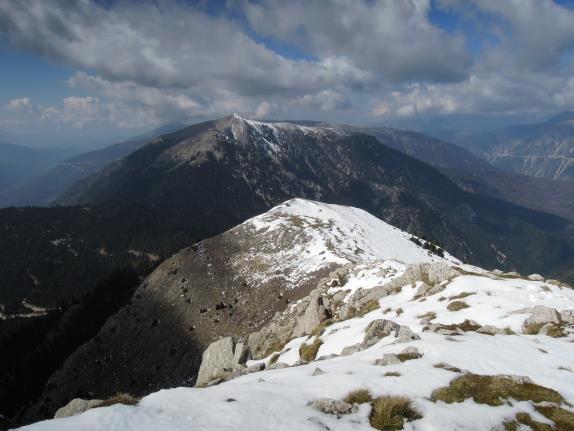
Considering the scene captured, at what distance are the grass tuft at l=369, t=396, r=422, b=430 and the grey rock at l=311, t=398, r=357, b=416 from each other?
2.72 feet

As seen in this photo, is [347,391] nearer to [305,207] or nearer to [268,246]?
[268,246]

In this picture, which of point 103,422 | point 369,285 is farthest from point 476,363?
point 369,285

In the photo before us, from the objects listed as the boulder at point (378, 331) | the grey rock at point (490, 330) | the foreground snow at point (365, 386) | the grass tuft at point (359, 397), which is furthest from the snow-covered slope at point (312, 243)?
the grass tuft at point (359, 397)

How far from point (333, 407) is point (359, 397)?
177 centimetres

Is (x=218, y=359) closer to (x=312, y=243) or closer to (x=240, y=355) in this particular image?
(x=240, y=355)

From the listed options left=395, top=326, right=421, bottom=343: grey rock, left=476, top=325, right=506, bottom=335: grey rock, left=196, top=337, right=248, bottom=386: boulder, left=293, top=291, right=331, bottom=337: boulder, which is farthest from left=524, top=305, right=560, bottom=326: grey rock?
left=196, top=337, right=248, bottom=386: boulder

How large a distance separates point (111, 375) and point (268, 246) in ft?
172

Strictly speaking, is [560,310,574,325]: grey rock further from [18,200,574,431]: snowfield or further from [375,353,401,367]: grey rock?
[375,353,401,367]: grey rock

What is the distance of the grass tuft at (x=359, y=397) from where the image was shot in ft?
46.7

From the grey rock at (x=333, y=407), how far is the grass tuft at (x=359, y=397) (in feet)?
2.79

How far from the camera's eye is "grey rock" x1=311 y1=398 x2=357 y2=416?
1311 cm

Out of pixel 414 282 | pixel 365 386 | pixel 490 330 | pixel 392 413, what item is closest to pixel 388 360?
pixel 365 386

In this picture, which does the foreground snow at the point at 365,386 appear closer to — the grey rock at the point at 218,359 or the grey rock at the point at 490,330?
the grey rock at the point at 490,330

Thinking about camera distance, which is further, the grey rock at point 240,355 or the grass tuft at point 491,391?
the grey rock at point 240,355
